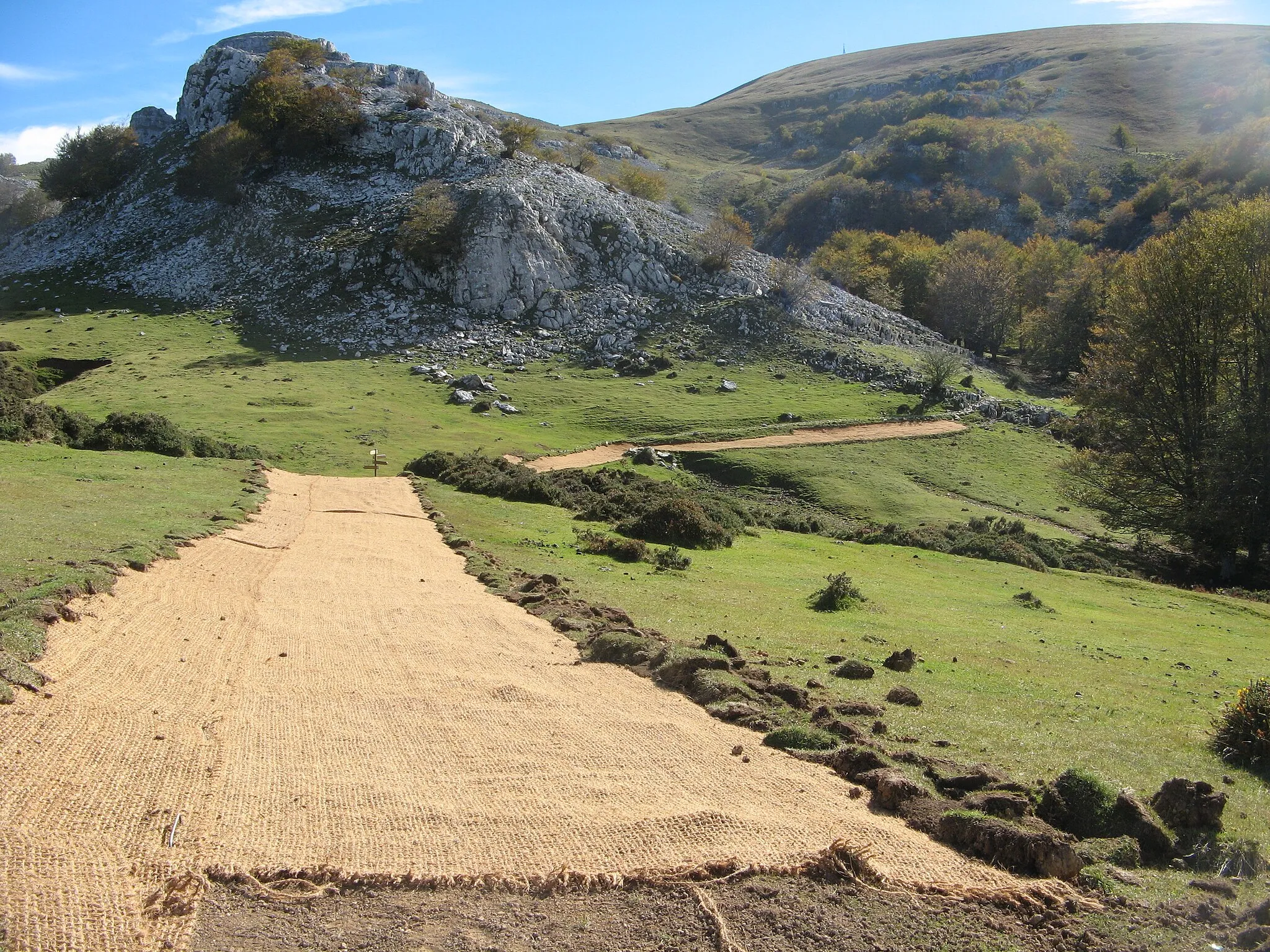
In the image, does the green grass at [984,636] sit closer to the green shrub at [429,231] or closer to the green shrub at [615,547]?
the green shrub at [615,547]

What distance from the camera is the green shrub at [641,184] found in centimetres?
10638

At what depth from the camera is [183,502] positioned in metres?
26.5

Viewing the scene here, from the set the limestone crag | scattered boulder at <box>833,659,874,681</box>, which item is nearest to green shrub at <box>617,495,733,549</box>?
scattered boulder at <box>833,659,874,681</box>

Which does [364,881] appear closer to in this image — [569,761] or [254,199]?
[569,761]

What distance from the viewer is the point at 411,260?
76562 mm

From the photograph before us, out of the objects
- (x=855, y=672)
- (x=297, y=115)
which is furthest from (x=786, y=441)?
(x=297, y=115)

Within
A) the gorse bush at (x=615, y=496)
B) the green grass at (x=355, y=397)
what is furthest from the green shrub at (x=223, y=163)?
the gorse bush at (x=615, y=496)

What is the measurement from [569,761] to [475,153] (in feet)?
288

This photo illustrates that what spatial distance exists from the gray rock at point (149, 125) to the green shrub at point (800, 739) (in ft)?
388

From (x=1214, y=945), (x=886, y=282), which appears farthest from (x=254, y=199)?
(x=1214, y=945)

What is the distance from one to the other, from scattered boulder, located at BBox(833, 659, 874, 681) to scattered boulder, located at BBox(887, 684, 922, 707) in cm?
120

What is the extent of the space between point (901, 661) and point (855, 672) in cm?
140

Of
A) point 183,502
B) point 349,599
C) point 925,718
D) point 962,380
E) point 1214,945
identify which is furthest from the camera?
point 962,380

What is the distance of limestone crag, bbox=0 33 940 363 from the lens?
7462cm
